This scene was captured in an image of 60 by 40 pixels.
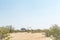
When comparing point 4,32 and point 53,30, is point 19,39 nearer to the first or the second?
point 4,32

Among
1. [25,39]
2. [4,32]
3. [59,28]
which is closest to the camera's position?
[59,28]

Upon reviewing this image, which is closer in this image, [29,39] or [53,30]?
[53,30]

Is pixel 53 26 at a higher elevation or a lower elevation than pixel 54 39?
higher

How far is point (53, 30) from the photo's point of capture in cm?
2795

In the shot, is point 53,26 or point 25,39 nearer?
point 53,26

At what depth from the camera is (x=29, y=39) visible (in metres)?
31.2

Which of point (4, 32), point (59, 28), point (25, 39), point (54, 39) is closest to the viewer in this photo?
point (54, 39)

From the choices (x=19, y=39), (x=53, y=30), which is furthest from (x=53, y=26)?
(x=19, y=39)

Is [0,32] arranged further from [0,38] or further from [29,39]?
[29,39]

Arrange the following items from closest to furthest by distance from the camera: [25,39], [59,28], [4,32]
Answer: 1. [59,28]
2. [4,32]
3. [25,39]

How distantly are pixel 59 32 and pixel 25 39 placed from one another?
25.0ft

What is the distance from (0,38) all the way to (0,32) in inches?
50.0

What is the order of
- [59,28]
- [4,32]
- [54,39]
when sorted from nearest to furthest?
1. [54,39]
2. [59,28]
3. [4,32]

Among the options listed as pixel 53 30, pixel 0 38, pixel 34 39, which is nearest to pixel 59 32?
pixel 53 30
